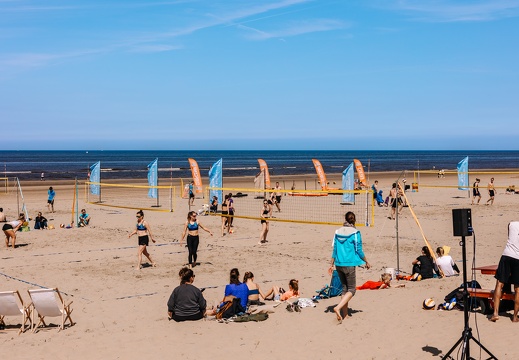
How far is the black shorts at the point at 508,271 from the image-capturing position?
8258 millimetres

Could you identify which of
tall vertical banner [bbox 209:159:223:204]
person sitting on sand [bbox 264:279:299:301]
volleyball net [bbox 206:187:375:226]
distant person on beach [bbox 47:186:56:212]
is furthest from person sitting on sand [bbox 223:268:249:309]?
distant person on beach [bbox 47:186:56:212]

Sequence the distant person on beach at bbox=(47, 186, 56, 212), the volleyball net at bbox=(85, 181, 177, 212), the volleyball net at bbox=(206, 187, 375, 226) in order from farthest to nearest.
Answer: the volleyball net at bbox=(85, 181, 177, 212) → the distant person on beach at bbox=(47, 186, 56, 212) → the volleyball net at bbox=(206, 187, 375, 226)

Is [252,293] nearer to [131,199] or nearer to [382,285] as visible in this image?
[382,285]

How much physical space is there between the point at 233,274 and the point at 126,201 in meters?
23.3

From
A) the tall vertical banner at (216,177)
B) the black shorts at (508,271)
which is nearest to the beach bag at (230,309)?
the black shorts at (508,271)

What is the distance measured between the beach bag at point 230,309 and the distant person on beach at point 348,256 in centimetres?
157

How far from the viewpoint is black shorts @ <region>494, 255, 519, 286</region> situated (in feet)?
27.1

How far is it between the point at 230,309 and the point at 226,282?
3307 mm

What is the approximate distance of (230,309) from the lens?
980 cm

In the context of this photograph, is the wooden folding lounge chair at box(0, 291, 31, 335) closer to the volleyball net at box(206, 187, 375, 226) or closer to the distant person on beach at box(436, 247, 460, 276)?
the distant person on beach at box(436, 247, 460, 276)

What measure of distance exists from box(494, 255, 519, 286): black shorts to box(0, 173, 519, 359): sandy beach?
1.82 ft

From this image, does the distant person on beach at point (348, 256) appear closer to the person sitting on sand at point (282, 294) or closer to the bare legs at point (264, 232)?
the person sitting on sand at point (282, 294)

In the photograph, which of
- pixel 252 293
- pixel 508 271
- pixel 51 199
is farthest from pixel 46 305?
pixel 51 199

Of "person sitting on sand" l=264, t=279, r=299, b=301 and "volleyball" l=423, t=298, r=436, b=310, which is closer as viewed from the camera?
"volleyball" l=423, t=298, r=436, b=310
